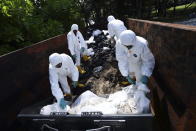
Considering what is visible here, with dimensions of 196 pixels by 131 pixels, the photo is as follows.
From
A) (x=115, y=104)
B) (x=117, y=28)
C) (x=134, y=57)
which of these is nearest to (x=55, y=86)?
(x=115, y=104)

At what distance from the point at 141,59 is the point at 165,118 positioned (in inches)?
37.8

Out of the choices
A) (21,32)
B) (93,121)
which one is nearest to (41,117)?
(93,121)

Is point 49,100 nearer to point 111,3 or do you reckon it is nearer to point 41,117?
point 41,117

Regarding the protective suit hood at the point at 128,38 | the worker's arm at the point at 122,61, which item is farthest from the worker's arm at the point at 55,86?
the protective suit hood at the point at 128,38

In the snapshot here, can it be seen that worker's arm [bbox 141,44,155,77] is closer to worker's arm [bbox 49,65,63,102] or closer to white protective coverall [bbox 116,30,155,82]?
white protective coverall [bbox 116,30,155,82]

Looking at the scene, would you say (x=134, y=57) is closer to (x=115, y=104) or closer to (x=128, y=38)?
(x=128, y=38)

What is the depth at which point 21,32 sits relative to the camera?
693cm

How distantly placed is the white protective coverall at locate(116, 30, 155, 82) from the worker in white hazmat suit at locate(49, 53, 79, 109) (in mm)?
925

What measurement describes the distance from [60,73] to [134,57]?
1359 mm

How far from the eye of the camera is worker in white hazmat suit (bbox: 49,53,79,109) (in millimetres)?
3608

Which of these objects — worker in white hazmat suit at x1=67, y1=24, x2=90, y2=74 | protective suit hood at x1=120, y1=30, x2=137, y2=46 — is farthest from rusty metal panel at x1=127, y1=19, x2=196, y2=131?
worker in white hazmat suit at x1=67, y1=24, x2=90, y2=74

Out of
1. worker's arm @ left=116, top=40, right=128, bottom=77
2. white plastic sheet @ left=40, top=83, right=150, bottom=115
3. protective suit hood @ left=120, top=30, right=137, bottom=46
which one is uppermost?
protective suit hood @ left=120, top=30, right=137, bottom=46

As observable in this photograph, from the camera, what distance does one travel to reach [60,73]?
4.25 meters

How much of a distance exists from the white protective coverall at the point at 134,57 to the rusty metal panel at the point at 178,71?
20cm
